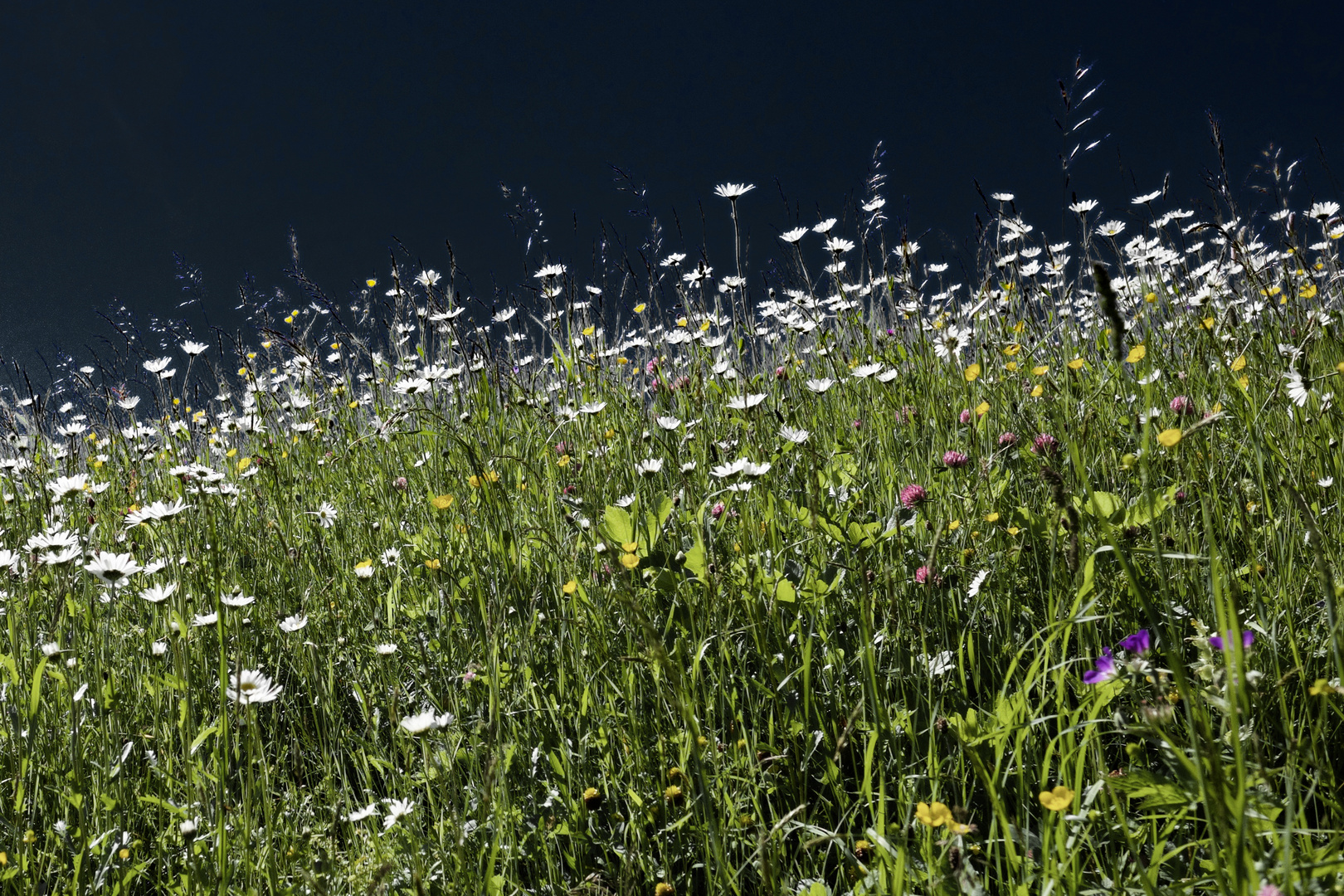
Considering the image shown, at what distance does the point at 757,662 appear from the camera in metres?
1.30

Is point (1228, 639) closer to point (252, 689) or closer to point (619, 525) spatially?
point (619, 525)

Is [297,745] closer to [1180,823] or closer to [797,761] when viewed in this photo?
[797,761]

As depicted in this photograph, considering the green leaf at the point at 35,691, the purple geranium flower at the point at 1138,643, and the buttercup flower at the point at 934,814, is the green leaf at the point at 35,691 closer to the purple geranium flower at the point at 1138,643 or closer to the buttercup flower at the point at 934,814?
the buttercup flower at the point at 934,814

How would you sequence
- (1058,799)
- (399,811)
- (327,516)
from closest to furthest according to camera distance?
(1058,799) → (399,811) → (327,516)

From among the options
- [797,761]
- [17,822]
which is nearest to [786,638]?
[797,761]

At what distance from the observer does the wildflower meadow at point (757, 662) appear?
0.83 metres

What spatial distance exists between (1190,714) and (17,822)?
1302 millimetres

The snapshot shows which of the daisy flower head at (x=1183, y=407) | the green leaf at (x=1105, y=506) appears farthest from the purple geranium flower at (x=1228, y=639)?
the daisy flower head at (x=1183, y=407)

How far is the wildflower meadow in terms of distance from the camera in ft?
2.71

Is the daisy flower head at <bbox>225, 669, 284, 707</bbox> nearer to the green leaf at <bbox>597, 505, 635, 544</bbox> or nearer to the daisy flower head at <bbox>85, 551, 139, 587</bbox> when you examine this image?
the daisy flower head at <bbox>85, 551, 139, 587</bbox>

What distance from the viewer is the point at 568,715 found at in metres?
1.19

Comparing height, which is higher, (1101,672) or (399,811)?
(1101,672)

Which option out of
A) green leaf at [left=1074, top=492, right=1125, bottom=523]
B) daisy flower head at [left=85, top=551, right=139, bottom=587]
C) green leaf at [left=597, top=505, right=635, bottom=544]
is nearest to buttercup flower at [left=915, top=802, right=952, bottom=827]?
green leaf at [left=1074, top=492, right=1125, bottom=523]

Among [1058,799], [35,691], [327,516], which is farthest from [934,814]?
[327,516]
